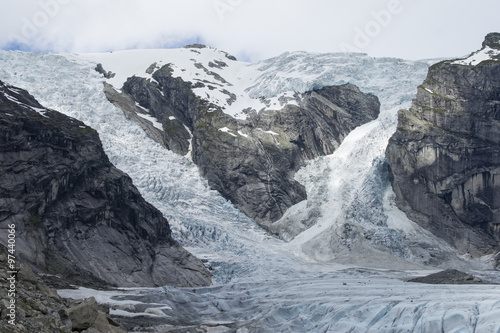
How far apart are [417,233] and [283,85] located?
1898 inches

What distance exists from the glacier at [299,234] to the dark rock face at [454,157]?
12.3 feet

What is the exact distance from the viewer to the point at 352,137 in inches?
4269

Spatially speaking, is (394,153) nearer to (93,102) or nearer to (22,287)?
(93,102)

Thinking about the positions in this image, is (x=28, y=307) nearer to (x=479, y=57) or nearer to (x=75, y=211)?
(x=75, y=211)

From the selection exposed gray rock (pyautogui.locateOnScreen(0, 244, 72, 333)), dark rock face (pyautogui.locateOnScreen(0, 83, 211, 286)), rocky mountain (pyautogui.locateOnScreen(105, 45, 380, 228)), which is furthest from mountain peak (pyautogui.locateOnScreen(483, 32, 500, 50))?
exposed gray rock (pyautogui.locateOnScreen(0, 244, 72, 333))

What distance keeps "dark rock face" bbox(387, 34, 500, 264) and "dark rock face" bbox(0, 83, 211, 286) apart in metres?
42.0

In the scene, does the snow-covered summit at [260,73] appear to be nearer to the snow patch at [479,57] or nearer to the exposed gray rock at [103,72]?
the exposed gray rock at [103,72]

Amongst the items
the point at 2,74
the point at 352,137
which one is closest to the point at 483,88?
the point at 352,137

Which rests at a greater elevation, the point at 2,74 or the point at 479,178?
the point at 2,74

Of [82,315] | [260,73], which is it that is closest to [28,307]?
Answer: [82,315]

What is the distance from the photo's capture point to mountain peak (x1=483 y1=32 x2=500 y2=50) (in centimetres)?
10678

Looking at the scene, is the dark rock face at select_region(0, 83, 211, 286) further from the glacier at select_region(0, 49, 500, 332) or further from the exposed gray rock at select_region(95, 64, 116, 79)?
the exposed gray rock at select_region(95, 64, 116, 79)

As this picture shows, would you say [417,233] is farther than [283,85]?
No

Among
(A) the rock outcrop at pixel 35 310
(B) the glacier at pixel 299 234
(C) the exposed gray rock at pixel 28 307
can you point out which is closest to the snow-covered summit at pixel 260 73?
(B) the glacier at pixel 299 234
